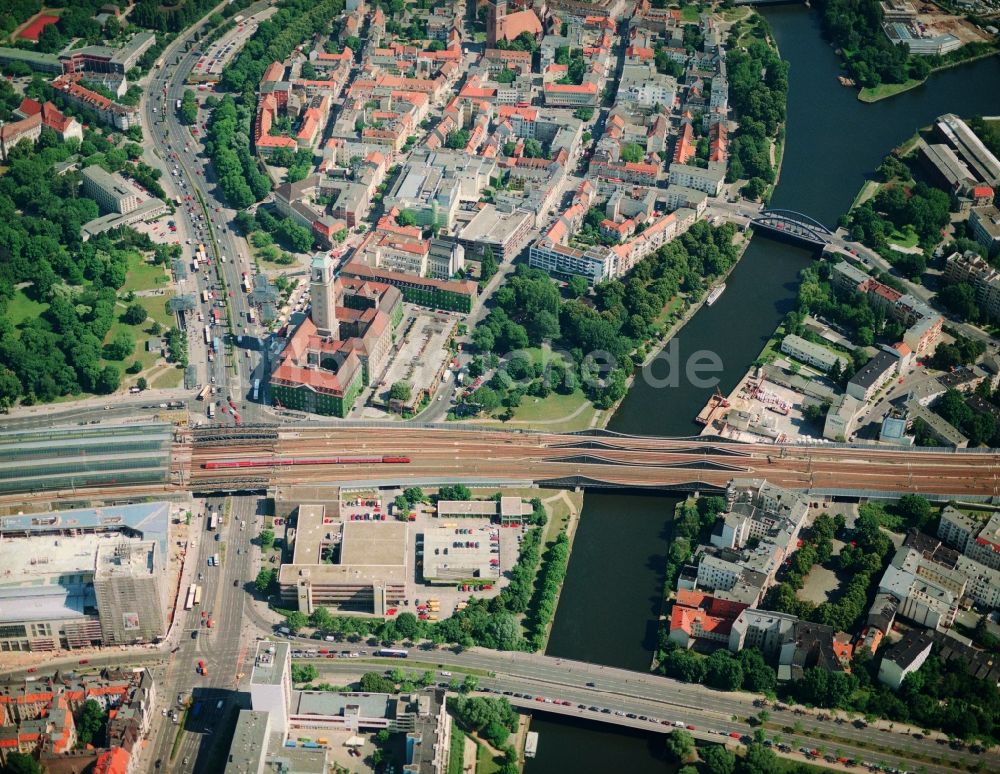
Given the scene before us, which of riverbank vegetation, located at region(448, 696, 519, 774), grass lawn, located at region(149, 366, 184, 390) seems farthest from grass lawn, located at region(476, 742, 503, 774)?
grass lawn, located at region(149, 366, 184, 390)

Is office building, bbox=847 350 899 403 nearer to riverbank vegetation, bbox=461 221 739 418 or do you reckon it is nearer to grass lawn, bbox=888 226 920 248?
riverbank vegetation, bbox=461 221 739 418

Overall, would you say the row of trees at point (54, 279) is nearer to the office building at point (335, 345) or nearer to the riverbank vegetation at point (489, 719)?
the office building at point (335, 345)

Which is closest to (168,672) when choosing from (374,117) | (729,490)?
(729,490)

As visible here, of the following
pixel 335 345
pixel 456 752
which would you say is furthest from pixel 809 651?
pixel 335 345

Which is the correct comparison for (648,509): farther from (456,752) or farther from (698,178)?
(698,178)

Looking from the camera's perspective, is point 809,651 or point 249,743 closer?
point 249,743

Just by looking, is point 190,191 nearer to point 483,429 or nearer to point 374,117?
point 374,117
